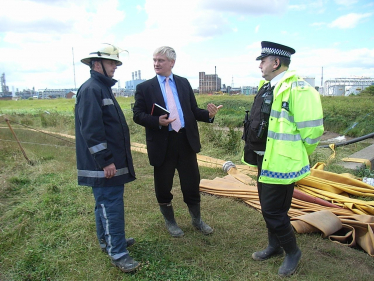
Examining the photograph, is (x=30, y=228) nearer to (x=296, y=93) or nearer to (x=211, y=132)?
(x=296, y=93)

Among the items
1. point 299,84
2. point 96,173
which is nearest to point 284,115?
point 299,84

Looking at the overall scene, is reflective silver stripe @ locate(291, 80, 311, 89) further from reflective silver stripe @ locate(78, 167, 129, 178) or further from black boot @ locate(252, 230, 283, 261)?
reflective silver stripe @ locate(78, 167, 129, 178)

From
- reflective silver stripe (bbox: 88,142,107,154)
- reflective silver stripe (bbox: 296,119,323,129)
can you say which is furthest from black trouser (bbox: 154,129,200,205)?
reflective silver stripe (bbox: 296,119,323,129)

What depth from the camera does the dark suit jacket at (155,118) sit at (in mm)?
3193

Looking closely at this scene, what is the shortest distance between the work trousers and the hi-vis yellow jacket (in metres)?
1.34

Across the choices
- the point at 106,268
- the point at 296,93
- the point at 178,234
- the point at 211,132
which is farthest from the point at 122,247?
the point at 211,132

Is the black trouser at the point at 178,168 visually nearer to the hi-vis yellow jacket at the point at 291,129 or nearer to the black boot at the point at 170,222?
the black boot at the point at 170,222

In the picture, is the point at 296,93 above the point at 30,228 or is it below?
above

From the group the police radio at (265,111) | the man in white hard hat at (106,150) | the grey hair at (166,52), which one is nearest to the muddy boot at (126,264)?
the man in white hard hat at (106,150)

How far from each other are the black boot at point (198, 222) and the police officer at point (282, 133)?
1008 millimetres

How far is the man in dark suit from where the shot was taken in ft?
10.4

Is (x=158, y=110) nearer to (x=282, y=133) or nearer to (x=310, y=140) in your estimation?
(x=282, y=133)

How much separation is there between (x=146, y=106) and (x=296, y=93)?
1.58 metres

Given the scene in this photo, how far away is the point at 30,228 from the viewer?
3.72 meters
